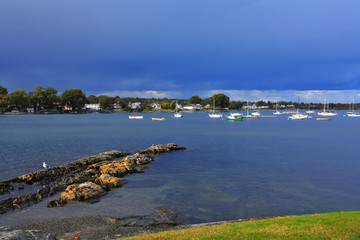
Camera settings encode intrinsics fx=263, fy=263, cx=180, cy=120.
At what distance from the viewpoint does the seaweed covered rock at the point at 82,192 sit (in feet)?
67.0

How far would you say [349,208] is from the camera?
19.2 metres

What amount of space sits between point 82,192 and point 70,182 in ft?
15.0

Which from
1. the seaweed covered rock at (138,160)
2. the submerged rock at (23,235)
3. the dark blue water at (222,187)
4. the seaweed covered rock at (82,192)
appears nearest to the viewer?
the submerged rock at (23,235)

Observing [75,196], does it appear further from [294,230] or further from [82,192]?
[294,230]

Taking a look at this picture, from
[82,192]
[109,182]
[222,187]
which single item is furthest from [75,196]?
[222,187]

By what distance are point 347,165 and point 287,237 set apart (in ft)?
104

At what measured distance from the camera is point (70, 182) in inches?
975

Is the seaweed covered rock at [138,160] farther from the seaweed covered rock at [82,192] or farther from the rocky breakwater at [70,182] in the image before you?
the seaweed covered rock at [82,192]

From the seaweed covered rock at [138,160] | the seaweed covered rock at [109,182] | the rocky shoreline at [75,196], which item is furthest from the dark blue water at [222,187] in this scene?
the seaweed covered rock at [138,160]

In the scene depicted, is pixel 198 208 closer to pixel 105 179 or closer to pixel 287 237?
pixel 287 237

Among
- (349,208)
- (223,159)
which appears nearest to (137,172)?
(223,159)

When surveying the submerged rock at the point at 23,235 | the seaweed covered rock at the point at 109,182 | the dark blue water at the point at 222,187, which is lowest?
the dark blue water at the point at 222,187

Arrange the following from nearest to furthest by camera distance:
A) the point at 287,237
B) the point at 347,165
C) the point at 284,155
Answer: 1. the point at 287,237
2. the point at 347,165
3. the point at 284,155

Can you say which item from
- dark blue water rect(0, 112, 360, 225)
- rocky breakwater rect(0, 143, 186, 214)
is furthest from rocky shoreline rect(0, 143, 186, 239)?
dark blue water rect(0, 112, 360, 225)
